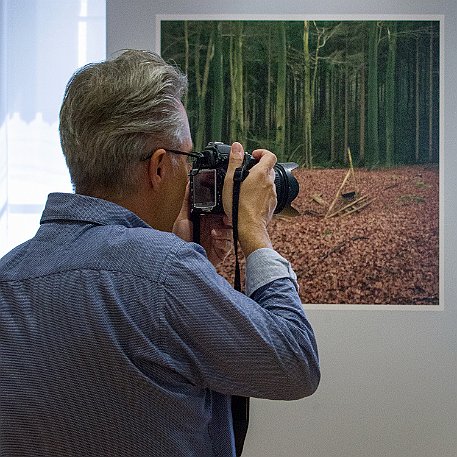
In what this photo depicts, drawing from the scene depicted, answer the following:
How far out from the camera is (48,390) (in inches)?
38.4

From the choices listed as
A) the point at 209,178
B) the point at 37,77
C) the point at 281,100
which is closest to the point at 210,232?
the point at 209,178

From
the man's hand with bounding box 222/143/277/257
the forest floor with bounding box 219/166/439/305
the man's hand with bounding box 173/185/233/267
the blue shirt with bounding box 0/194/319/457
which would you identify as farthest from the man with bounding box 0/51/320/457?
the forest floor with bounding box 219/166/439/305

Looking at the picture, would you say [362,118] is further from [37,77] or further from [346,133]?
[37,77]

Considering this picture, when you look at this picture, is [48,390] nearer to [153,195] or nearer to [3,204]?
[153,195]

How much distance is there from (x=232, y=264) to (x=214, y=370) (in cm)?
195

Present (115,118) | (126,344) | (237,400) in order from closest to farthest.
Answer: (126,344) → (115,118) → (237,400)

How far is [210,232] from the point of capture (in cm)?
145

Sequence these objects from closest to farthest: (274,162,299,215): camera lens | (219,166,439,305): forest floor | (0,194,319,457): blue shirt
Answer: (0,194,319,457): blue shirt → (274,162,299,215): camera lens → (219,166,439,305): forest floor

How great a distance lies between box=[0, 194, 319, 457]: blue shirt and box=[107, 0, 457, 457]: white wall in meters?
1.92

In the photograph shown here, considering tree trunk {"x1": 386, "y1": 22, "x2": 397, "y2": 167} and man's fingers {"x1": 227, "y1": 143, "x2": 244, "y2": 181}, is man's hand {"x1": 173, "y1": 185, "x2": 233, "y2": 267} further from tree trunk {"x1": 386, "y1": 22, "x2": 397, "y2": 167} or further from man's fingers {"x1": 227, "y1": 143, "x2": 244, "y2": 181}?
tree trunk {"x1": 386, "y1": 22, "x2": 397, "y2": 167}

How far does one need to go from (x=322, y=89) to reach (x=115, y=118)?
1.91m

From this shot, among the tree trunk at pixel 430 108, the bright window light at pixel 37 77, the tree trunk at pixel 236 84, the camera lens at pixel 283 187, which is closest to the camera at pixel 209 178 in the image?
the camera lens at pixel 283 187

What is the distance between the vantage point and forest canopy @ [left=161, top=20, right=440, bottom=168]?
9.46 ft

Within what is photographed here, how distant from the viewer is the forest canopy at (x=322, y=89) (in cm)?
288
